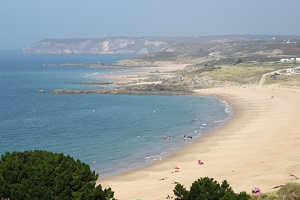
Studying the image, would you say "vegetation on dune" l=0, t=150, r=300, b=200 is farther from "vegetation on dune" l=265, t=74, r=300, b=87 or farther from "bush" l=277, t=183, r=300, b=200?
"vegetation on dune" l=265, t=74, r=300, b=87

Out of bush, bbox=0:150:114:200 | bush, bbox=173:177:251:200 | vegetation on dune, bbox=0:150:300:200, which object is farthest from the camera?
bush, bbox=0:150:114:200

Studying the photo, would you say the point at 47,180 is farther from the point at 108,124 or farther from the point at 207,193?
the point at 108,124

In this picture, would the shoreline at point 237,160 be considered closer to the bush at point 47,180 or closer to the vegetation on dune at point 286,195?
the vegetation on dune at point 286,195

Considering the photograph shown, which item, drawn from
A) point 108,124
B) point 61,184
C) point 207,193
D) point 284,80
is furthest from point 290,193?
point 284,80

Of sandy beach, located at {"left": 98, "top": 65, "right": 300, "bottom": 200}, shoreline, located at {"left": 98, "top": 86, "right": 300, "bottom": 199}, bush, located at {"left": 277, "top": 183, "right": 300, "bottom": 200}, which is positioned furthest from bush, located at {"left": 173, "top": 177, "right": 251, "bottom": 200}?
sandy beach, located at {"left": 98, "top": 65, "right": 300, "bottom": 200}

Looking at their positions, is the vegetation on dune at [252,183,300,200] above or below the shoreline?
above
